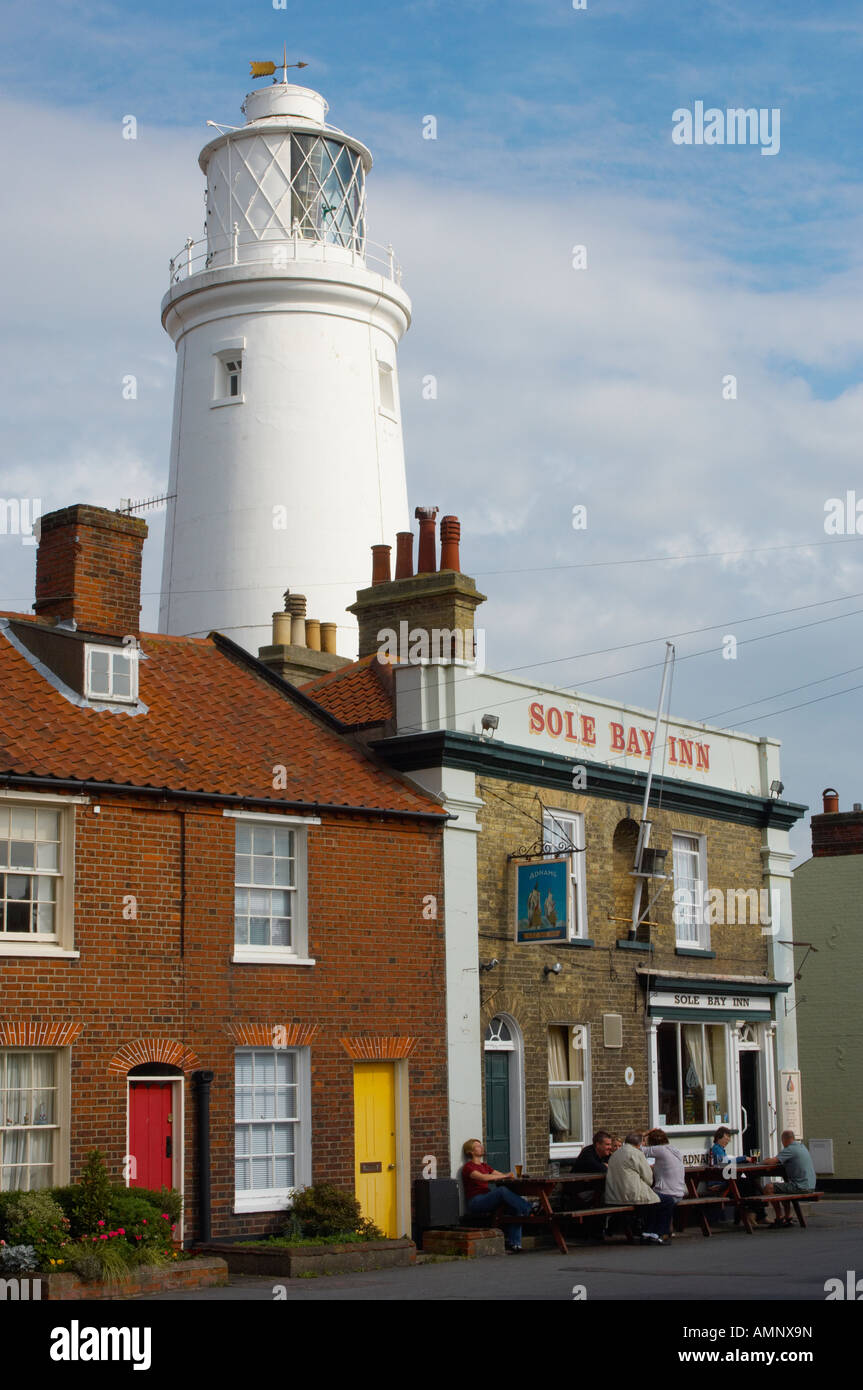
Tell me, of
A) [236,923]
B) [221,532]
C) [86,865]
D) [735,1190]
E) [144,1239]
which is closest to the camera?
[144,1239]

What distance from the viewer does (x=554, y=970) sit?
26.0 metres

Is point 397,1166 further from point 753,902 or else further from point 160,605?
point 160,605

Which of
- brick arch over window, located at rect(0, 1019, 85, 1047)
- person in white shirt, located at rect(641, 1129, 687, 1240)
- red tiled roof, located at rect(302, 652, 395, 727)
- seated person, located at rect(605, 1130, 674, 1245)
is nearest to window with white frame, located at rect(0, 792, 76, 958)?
brick arch over window, located at rect(0, 1019, 85, 1047)

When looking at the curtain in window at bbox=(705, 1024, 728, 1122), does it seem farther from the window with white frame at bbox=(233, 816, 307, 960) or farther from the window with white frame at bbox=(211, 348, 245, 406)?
the window with white frame at bbox=(211, 348, 245, 406)

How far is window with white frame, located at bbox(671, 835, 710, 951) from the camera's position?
29500mm

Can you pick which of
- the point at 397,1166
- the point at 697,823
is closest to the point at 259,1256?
the point at 397,1166

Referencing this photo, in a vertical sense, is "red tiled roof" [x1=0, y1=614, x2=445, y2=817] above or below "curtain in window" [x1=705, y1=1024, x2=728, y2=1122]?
above

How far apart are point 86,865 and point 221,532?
16.6 metres

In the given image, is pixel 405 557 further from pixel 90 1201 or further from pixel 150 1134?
pixel 90 1201

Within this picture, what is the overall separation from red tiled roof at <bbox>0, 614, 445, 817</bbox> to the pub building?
99 centimetres

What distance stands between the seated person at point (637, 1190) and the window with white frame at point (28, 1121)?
7531 mm

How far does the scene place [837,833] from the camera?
132ft

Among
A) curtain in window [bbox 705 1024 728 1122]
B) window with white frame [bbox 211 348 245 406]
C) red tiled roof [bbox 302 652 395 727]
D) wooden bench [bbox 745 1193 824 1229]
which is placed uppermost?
window with white frame [bbox 211 348 245 406]

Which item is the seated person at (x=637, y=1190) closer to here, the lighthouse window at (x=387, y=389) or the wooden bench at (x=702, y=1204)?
the wooden bench at (x=702, y=1204)
